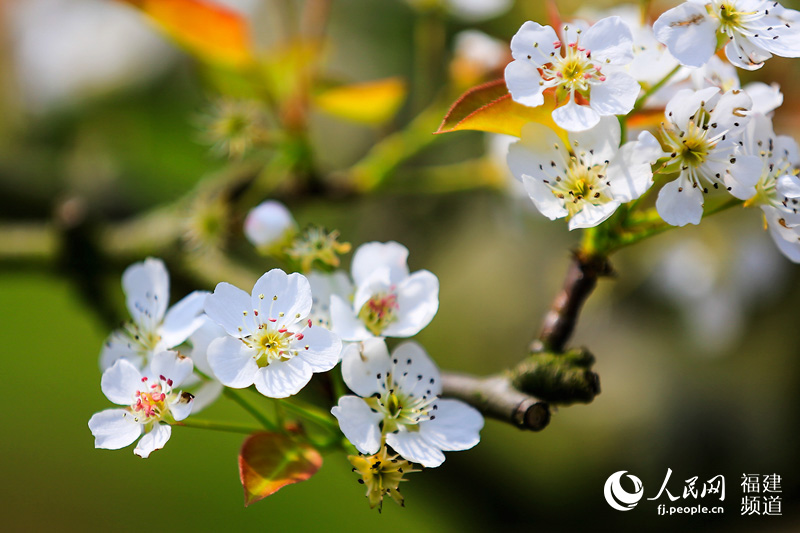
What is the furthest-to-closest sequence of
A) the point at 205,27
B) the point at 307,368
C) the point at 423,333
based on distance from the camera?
the point at 423,333 → the point at 205,27 → the point at 307,368

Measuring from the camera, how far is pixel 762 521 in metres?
1.17

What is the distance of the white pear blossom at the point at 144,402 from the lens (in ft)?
1.43

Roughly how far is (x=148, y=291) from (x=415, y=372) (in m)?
0.23

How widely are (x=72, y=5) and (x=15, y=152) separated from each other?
846 millimetres

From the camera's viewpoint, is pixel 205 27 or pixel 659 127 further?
pixel 205 27

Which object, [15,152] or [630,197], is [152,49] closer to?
[15,152]

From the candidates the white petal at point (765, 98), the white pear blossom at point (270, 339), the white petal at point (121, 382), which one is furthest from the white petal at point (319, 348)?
the white petal at point (765, 98)

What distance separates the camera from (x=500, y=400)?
19.4 inches

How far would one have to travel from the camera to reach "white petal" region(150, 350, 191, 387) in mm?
447

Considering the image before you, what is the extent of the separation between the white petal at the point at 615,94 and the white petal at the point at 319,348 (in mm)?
222

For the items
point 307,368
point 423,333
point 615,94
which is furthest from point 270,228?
point 423,333

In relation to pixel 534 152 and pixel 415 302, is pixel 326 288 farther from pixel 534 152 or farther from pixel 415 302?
pixel 534 152

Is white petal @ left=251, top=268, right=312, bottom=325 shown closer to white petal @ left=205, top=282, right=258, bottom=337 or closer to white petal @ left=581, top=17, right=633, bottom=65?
white petal @ left=205, top=282, right=258, bottom=337

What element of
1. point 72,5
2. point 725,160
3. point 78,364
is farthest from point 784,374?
point 72,5
